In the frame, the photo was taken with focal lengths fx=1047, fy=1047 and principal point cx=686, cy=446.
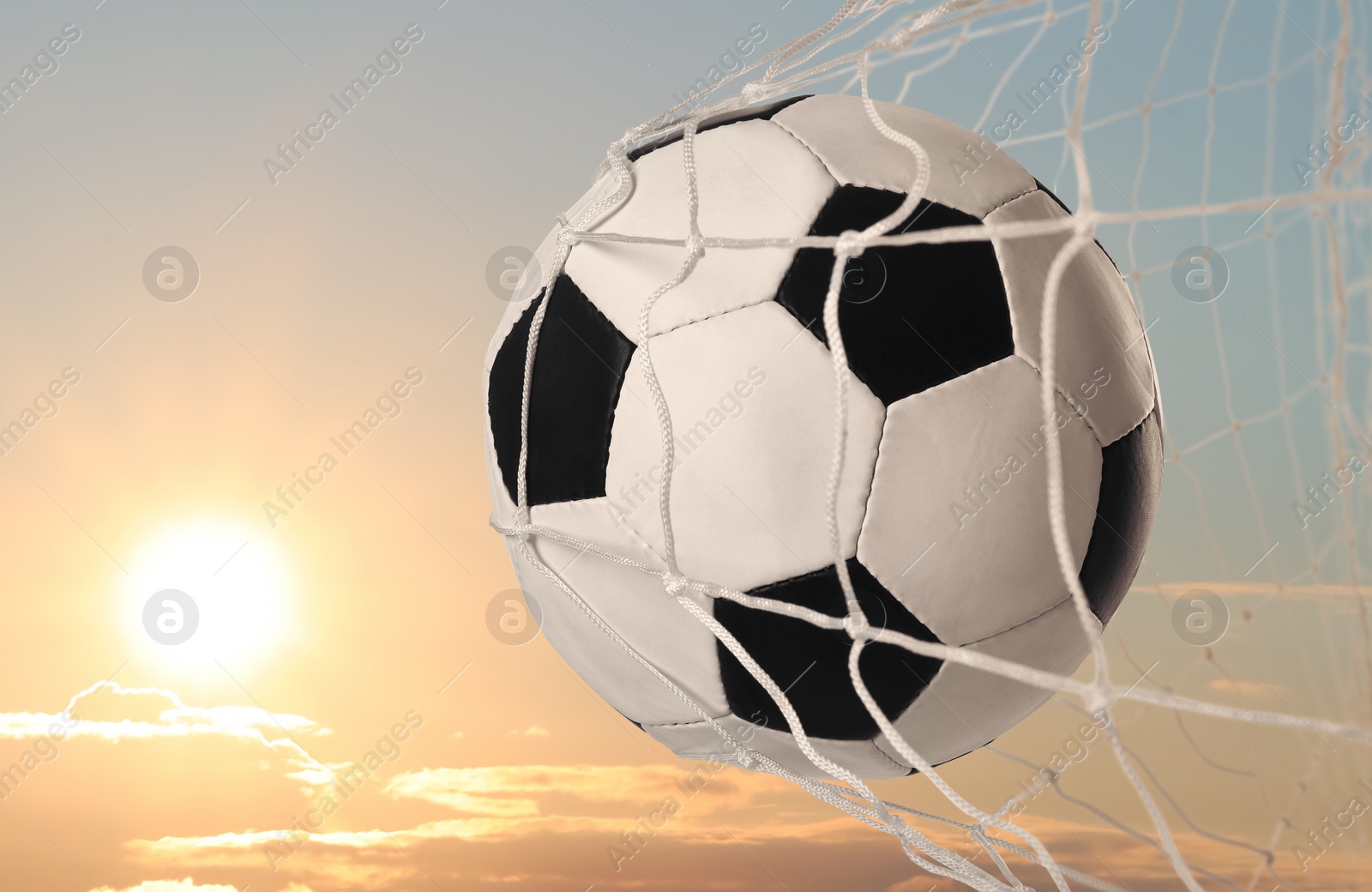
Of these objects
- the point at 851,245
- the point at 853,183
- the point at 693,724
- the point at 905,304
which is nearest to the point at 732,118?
the point at 853,183

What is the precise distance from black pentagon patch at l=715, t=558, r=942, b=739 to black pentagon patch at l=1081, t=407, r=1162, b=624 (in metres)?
0.44

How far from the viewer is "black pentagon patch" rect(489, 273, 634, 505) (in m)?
2.06

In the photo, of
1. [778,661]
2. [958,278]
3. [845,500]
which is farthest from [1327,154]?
[778,661]

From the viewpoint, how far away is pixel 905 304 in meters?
1.92

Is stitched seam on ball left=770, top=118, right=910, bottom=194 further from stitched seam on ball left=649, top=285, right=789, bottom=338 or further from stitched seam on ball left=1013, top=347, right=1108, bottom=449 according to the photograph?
stitched seam on ball left=1013, top=347, right=1108, bottom=449

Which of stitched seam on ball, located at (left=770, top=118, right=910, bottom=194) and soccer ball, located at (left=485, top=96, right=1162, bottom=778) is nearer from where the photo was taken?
soccer ball, located at (left=485, top=96, right=1162, bottom=778)

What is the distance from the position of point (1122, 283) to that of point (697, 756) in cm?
149

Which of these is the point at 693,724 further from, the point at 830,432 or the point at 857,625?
the point at 830,432

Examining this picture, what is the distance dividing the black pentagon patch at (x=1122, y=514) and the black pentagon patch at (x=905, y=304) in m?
0.41

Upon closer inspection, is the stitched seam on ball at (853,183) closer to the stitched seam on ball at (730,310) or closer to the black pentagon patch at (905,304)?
the black pentagon patch at (905,304)

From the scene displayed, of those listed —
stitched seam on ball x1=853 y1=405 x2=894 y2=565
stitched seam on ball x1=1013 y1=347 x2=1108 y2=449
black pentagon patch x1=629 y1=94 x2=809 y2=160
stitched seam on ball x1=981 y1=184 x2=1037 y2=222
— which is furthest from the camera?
black pentagon patch x1=629 y1=94 x2=809 y2=160

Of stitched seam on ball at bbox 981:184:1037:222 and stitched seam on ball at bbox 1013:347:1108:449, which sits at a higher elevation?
stitched seam on ball at bbox 981:184:1037:222

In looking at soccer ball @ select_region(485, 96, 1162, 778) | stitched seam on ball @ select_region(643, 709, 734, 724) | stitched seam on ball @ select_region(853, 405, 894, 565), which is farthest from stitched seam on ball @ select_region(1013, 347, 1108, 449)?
stitched seam on ball @ select_region(643, 709, 734, 724)

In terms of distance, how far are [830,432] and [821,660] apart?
0.46m
